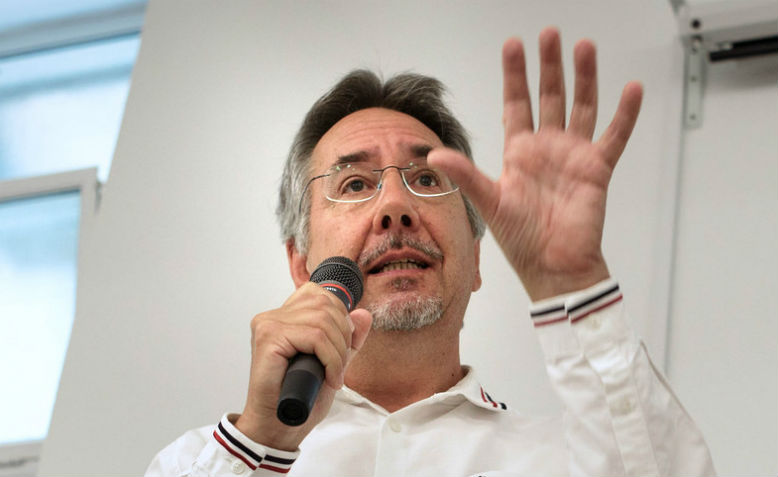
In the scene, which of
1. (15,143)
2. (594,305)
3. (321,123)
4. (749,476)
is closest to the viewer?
(594,305)

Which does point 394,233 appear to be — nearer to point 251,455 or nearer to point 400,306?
point 400,306

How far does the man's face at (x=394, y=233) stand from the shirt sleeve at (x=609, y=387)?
0.54 meters

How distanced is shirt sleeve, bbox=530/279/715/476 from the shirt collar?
1.60 ft

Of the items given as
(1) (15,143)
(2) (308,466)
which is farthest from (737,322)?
(1) (15,143)

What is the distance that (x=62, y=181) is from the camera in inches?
128

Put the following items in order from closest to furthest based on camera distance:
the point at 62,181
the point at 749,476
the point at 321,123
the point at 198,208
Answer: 1. the point at 749,476
2. the point at 321,123
3. the point at 198,208
4. the point at 62,181

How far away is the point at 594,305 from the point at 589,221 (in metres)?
0.12

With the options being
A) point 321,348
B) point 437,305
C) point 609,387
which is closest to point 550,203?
point 609,387

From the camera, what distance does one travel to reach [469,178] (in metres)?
1.40

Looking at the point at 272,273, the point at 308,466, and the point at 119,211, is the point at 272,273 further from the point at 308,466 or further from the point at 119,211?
the point at 308,466

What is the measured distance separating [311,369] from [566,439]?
48 centimetres

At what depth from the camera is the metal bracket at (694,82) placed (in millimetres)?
2447

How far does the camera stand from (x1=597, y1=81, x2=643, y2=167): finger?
1410 millimetres

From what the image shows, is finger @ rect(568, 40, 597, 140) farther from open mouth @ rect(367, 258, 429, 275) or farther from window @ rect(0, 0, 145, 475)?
window @ rect(0, 0, 145, 475)
